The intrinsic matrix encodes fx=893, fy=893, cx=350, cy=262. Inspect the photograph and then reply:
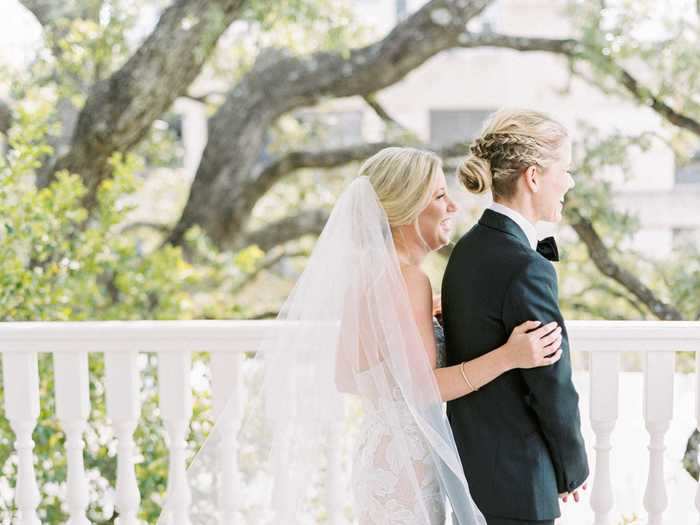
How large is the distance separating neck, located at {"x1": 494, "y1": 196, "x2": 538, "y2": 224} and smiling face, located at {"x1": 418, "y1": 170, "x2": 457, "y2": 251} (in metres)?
0.14

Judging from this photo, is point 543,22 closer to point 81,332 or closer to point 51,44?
point 51,44

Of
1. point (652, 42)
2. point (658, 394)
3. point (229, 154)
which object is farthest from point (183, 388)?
point (229, 154)

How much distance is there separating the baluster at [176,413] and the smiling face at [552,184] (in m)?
1.00

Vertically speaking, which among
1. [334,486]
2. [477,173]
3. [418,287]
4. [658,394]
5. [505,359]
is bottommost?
[334,486]

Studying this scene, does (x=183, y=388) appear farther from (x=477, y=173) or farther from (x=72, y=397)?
(x=477, y=173)

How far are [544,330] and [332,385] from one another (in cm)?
55

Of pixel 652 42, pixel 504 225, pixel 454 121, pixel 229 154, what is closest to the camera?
pixel 504 225

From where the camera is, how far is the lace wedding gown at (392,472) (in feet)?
6.64

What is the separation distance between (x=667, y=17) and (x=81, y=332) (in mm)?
4614

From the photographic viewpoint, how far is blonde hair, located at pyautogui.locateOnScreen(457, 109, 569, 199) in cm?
189

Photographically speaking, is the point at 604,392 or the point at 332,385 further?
the point at 604,392

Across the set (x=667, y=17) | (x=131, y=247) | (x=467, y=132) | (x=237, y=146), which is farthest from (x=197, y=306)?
(x=467, y=132)

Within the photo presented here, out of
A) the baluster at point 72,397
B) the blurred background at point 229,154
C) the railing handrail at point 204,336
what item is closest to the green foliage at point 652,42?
the blurred background at point 229,154

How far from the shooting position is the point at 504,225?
1.91 meters
